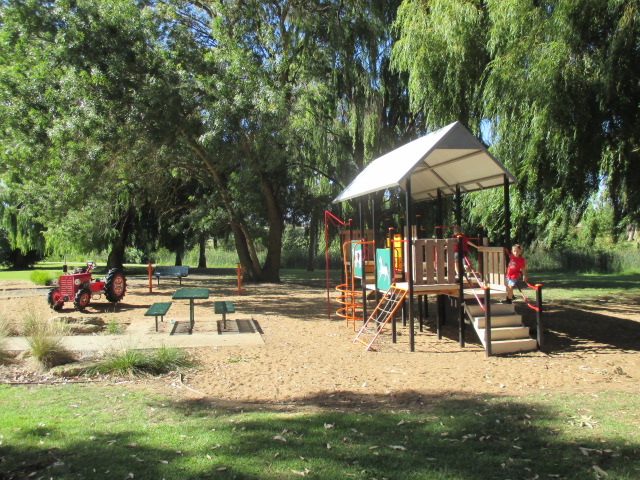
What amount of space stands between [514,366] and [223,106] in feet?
32.4

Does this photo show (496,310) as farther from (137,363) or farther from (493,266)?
(137,363)

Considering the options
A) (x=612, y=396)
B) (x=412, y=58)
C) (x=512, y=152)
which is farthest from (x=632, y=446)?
(x=412, y=58)

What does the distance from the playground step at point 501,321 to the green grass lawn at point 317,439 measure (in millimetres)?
2998

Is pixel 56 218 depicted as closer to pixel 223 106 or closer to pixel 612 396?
pixel 223 106

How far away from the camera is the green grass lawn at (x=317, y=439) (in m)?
3.53

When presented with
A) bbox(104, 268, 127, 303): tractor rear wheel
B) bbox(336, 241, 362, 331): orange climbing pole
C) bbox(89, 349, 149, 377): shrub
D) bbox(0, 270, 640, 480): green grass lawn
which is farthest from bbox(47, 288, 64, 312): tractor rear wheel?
bbox(0, 270, 640, 480): green grass lawn

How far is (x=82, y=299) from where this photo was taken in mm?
12211

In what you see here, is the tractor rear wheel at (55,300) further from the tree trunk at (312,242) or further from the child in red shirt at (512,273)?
the tree trunk at (312,242)

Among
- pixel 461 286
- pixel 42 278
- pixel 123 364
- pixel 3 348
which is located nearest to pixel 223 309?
pixel 123 364

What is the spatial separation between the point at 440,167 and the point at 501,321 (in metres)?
3.51

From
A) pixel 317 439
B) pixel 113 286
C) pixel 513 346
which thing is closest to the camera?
pixel 317 439

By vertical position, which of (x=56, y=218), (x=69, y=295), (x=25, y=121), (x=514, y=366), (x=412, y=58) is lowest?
(x=514, y=366)

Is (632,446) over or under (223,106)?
under

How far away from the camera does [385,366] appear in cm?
729
